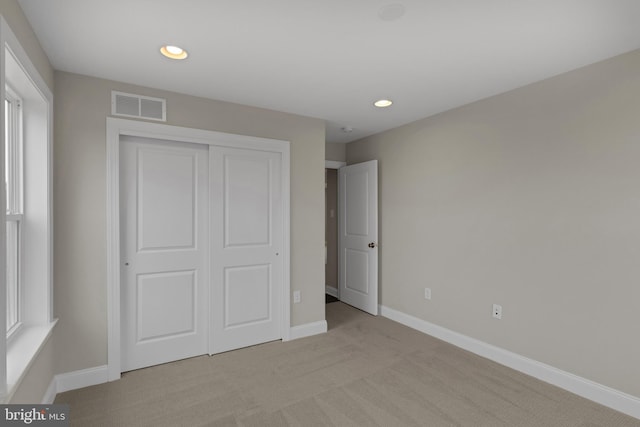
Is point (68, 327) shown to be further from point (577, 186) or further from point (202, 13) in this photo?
point (577, 186)

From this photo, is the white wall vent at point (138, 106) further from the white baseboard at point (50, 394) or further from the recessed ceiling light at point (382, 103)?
the white baseboard at point (50, 394)

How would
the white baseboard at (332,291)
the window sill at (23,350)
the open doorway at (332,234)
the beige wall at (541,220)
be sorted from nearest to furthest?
the window sill at (23,350) → the beige wall at (541,220) → the white baseboard at (332,291) → the open doorway at (332,234)

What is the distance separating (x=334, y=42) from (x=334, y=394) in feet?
7.84

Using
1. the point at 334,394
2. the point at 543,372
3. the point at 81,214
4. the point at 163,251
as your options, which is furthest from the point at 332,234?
the point at 81,214

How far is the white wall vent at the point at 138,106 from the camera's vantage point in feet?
8.22

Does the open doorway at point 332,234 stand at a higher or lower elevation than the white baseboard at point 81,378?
higher

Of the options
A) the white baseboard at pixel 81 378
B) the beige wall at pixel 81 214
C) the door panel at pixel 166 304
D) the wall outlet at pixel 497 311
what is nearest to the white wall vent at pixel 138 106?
the beige wall at pixel 81 214

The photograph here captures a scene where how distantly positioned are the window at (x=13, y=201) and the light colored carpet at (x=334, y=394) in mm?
814

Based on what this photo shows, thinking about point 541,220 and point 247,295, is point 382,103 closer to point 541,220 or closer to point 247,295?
point 541,220

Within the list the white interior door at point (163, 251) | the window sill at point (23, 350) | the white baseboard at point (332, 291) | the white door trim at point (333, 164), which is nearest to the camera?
the window sill at point (23, 350)

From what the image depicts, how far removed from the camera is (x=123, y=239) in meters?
2.58

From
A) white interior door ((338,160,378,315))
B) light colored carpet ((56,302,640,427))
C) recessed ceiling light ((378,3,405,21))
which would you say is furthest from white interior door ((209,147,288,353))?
recessed ceiling light ((378,3,405,21))

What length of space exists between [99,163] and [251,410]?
7.02 ft

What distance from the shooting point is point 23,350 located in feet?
5.81
